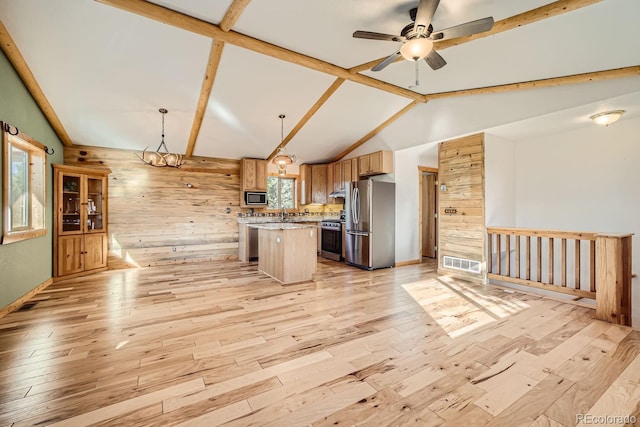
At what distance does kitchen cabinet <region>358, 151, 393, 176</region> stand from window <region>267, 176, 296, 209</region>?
2292mm

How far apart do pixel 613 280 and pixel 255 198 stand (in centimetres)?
625

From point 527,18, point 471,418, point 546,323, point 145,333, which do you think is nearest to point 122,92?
point 145,333

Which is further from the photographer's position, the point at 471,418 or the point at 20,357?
the point at 20,357

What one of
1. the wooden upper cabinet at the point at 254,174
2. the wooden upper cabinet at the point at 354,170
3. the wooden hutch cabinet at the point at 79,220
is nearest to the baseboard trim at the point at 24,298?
the wooden hutch cabinet at the point at 79,220

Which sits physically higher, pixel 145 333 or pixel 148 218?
pixel 148 218

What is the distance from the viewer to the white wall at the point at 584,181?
3.99m

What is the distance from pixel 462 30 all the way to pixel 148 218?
637 centimetres

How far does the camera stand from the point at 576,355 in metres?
2.28

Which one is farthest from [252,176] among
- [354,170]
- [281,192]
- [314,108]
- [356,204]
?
[356,204]

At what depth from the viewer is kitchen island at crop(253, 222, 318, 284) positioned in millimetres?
4426

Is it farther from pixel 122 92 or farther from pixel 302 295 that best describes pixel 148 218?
pixel 302 295

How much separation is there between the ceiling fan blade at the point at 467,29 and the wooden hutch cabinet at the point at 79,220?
5.91 meters

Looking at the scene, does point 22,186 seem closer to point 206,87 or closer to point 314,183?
point 206,87

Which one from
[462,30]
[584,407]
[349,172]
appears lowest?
[584,407]
